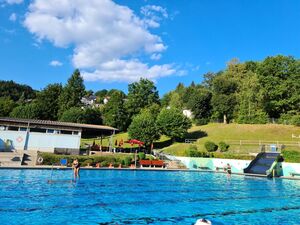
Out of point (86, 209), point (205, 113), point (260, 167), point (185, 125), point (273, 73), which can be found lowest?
point (86, 209)

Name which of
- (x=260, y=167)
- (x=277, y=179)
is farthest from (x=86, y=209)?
(x=260, y=167)

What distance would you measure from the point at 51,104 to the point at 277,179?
204 feet

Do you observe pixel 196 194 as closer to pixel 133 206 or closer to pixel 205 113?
pixel 133 206

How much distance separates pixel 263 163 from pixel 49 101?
60206 millimetres

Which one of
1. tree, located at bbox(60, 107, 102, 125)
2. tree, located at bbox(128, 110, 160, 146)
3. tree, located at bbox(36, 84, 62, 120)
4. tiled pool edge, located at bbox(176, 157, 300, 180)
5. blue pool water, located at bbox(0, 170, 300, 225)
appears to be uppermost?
tree, located at bbox(36, 84, 62, 120)

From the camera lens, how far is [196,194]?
19000mm

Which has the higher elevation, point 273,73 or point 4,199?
point 273,73

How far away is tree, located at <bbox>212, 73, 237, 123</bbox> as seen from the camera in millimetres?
69000

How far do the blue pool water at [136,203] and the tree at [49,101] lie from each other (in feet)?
174

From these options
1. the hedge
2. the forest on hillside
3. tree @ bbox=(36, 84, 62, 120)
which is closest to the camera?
the hedge

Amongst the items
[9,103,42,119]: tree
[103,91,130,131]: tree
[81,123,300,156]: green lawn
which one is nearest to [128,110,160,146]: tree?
[81,123,300,156]: green lawn

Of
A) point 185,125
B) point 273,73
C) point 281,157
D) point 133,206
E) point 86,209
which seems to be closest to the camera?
point 86,209

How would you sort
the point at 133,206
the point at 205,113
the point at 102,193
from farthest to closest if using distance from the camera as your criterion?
the point at 205,113
the point at 102,193
the point at 133,206

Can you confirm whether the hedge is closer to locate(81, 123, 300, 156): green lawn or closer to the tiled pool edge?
the tiled pool edge
